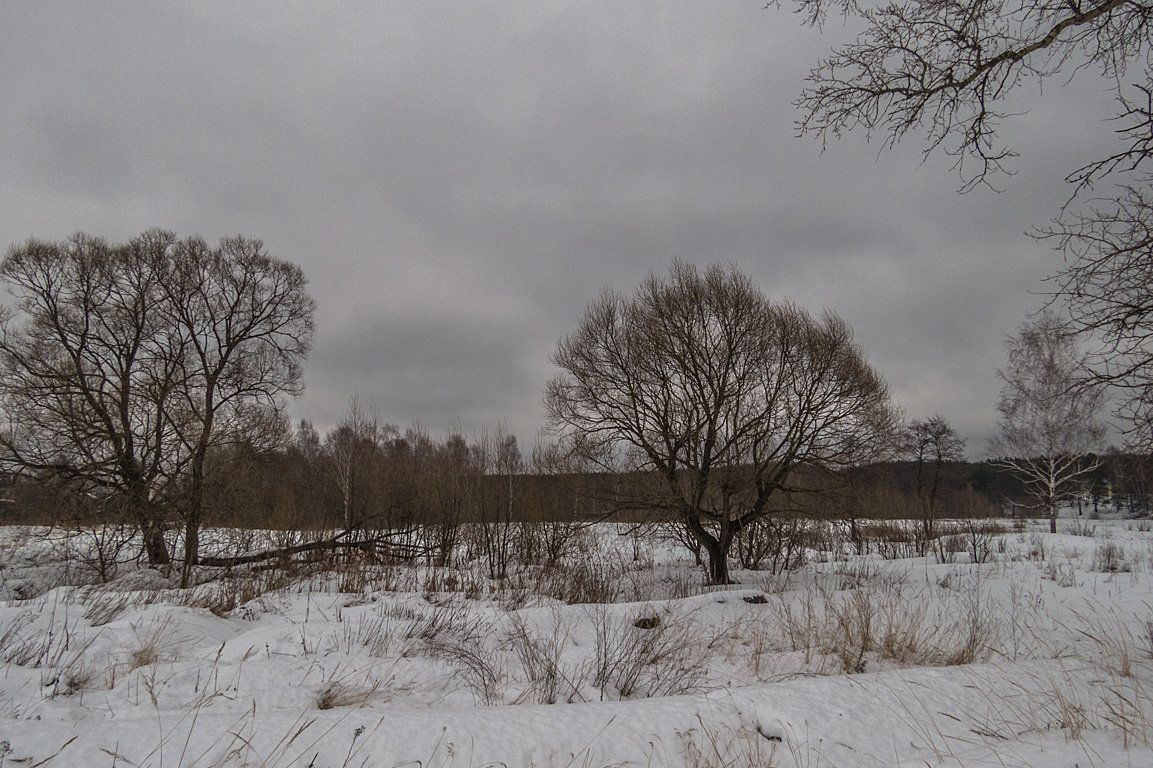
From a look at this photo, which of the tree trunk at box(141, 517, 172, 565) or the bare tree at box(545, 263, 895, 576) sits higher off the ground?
the bare tree at box(545, 263, 895, 576)

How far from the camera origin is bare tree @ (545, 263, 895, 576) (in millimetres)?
11539

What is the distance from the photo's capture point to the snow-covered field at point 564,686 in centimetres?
239

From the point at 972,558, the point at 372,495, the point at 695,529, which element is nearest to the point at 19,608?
the point at 695,529

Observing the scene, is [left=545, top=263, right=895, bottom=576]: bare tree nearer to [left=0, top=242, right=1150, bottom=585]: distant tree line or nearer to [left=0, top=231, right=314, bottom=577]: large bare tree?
[left=0, top=242, right=1150, bottom=585]: distant tree line

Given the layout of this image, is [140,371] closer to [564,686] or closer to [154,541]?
[154,541]

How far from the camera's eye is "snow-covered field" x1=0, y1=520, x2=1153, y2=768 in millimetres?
2395

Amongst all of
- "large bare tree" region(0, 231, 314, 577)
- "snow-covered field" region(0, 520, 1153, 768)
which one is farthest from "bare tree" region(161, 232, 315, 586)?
"snow-covered field" region(0, 520, 1153, 768)

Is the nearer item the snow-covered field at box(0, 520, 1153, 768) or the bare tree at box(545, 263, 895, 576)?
the snow-covered field at box(0, 520, 1153, 768)

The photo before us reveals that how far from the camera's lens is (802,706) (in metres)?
3.28

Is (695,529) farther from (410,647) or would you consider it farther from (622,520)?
(410,647)

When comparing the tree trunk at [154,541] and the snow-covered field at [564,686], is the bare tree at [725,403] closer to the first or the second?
the snow-covered field at [564,686]

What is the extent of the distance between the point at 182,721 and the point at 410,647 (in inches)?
106

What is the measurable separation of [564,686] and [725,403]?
28.2 ft

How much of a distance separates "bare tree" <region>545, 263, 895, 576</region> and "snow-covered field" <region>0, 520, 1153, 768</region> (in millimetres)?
4155
